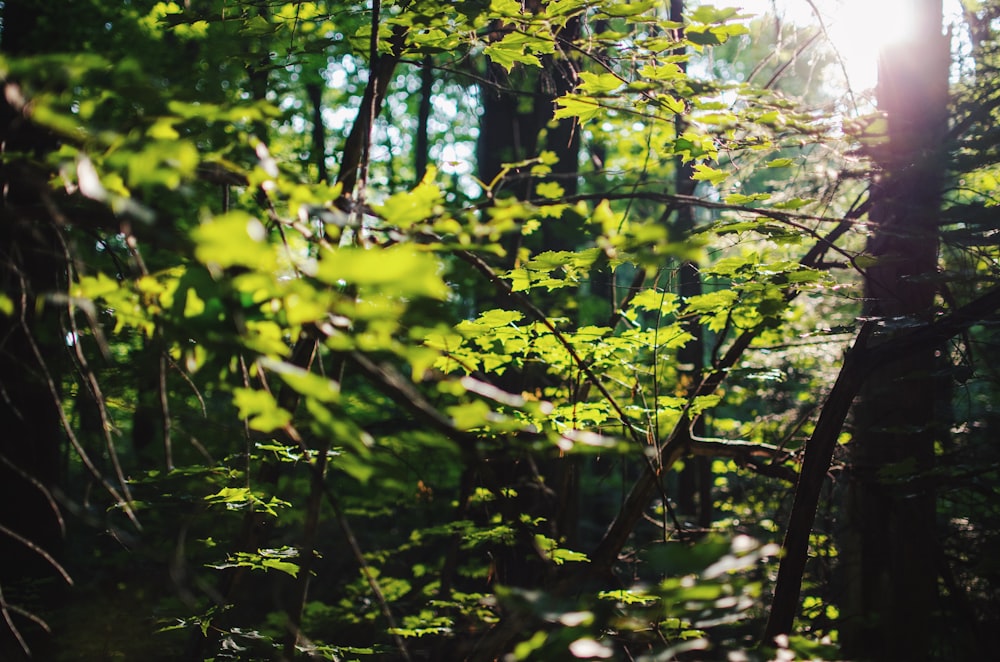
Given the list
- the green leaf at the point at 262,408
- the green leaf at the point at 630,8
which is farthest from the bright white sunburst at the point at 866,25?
the green leaf at the point at 262,408

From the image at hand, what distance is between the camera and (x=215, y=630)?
2.58 meters

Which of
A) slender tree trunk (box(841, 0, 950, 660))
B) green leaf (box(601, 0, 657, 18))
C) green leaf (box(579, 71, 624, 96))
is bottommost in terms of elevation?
slender tree trunk (box(841, 0, 950, 660))

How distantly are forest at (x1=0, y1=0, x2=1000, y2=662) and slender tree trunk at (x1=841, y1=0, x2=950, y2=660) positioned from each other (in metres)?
0.02

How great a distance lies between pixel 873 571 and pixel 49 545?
6.50m

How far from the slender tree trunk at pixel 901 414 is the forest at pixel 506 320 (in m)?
0.02

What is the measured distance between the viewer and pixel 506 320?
103 inches

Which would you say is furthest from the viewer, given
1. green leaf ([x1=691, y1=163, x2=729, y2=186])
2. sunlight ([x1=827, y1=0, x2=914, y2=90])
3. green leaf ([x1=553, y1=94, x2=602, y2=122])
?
sunlight ([x1=827, y1=0, x2=914, y2=90])

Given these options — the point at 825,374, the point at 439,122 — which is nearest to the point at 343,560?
the point at 825,374

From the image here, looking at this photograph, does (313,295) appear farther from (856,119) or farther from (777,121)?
(856,119)

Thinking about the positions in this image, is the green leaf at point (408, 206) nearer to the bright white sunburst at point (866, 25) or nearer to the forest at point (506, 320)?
the forest at point (506, 320)

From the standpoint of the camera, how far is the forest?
1272 mm

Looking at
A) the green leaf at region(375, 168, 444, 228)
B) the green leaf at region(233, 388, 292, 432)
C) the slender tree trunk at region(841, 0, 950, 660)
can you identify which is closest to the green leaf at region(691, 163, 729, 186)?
the slender tree trunk at region(841, 0, 950, 660)

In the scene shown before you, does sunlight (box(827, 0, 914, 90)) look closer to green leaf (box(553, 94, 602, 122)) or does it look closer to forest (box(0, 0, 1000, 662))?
forest (box(0, 0, 1000, 662))

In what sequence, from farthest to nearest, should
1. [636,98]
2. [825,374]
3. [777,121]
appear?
[825,374] → [636,98] → [777,121]
